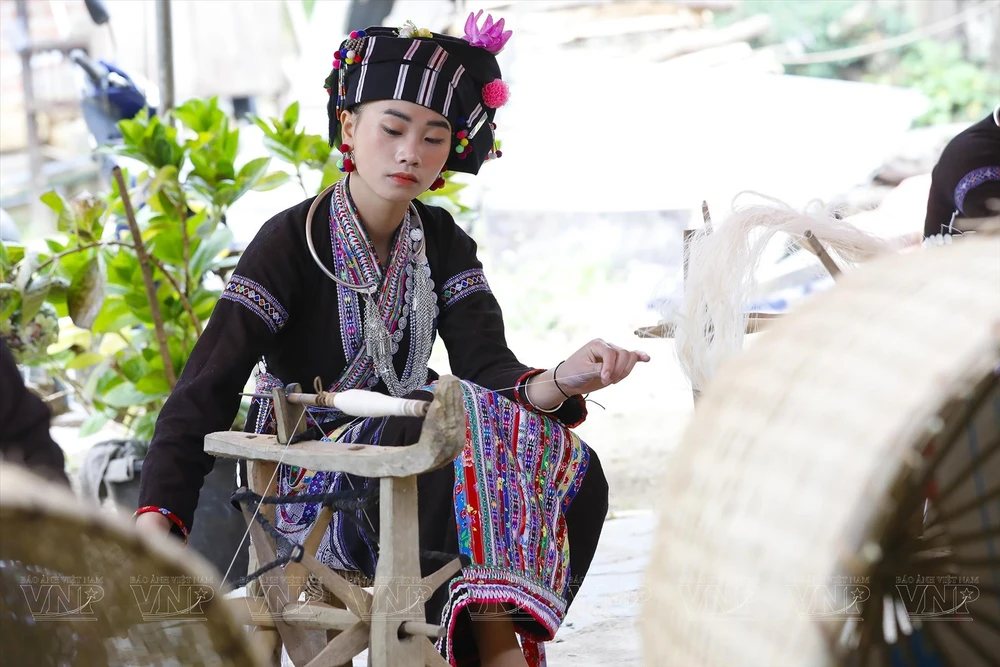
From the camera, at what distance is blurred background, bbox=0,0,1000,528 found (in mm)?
6379

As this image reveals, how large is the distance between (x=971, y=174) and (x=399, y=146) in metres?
1.68

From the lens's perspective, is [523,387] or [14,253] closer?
[523,387]

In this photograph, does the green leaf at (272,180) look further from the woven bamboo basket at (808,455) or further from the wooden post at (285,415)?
the woven bamboo basket at (808,455)

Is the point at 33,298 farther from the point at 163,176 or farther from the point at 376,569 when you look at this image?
the point at 376,569

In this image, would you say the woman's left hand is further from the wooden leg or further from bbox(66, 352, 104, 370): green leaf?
bbox(66, 352, 104, 370): green leaf

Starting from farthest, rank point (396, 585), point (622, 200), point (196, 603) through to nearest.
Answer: point (622, 200) < point (396, 585) < point (196, 603)

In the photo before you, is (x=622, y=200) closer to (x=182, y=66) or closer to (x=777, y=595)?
(x=182, y=66)

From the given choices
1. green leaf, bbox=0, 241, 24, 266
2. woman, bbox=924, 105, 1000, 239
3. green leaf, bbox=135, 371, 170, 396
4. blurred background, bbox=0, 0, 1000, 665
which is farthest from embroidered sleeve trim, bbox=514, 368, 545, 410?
blurred background, bbox=0, 0, 1000, 665

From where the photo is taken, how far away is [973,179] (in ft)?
9.29

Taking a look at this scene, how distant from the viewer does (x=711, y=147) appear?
7.14 metres

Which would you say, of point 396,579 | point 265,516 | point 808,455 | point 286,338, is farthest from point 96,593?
point 286,338

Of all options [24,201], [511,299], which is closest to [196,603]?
[511,299]

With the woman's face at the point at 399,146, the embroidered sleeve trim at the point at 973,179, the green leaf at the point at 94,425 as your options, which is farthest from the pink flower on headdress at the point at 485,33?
the green leaf at the point at 94,425

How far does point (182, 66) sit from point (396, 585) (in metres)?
5.65
